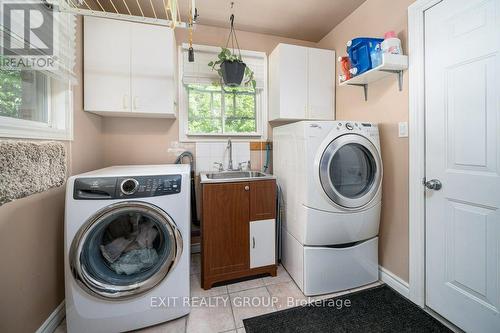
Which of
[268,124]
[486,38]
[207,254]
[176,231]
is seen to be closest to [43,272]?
[176,231]

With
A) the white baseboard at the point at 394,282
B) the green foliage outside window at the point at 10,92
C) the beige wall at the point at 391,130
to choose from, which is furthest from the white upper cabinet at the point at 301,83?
the green foliage outside window at the point at 10,92

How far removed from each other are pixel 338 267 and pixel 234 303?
846mm

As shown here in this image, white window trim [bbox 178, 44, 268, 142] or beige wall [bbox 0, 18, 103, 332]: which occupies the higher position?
white window trim [bbox 178, 44, 268, 142]

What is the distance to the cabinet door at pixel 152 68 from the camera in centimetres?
180

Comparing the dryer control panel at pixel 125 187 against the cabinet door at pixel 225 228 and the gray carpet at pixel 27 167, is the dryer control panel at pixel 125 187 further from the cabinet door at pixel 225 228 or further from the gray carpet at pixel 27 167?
the cabinet door at pixel 225 228

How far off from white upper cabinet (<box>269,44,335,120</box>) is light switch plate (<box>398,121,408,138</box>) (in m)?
0.81

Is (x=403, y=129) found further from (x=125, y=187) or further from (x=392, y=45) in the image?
(x=125, y=187)

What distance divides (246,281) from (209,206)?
29.8 inches

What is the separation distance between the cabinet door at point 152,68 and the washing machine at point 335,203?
3.86 ft

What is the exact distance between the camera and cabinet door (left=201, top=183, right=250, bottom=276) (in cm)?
170

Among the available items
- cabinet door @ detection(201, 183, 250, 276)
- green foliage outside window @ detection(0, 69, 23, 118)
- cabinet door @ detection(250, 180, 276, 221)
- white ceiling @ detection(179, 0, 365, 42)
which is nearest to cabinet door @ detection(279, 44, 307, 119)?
white ceiling @ detection(179, 0, 365, 42)

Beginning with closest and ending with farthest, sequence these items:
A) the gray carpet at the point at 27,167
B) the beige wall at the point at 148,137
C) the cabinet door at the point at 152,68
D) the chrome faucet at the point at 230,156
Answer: the gray carpet at the point at 27,167, the cabinet door at the point at 152,68, the beige wall at the point at 148,137, the chrome faucet at the point at 230,156

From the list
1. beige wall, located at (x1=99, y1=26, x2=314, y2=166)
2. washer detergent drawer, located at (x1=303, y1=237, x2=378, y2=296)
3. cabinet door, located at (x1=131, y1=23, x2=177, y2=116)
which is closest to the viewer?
washer detergent drawer, located at (x1=303, y1=237, x2=378, y2=296)

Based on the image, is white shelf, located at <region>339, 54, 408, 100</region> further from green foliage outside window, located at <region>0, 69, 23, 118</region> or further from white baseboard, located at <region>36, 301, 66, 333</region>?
white baseboard, located at <region>36, 301, 66, 333</region>
